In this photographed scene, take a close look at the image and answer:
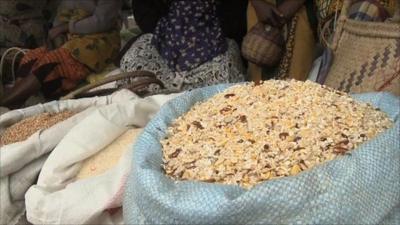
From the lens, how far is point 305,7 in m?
2.19

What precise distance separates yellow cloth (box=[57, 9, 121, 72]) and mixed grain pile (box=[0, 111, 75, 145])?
59.0 inches

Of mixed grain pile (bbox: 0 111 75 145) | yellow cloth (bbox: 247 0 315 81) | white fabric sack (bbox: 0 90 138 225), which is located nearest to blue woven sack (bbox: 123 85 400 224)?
white fabric sack (bbox: 0 90 138 225)

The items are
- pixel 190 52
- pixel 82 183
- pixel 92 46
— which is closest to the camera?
pixel 82 183

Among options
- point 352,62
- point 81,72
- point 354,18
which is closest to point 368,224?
point 352,62

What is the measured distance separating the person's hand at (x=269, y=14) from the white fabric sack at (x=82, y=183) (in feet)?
3.66

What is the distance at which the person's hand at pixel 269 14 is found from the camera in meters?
2.12

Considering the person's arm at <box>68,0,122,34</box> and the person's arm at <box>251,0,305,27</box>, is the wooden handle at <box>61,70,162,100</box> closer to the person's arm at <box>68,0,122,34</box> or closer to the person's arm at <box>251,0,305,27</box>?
the person's arm at <box>251,0,305,27</box>

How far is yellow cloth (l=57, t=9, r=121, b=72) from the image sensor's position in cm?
284

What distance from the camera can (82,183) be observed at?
1023mm

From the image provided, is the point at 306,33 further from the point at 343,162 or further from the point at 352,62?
the point at 343,162

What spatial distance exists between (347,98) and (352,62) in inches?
24.6

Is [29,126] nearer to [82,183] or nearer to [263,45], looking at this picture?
[82,183]

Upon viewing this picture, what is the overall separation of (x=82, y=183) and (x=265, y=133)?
413 mm

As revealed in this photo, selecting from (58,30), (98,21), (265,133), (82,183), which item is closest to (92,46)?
(98,21)
